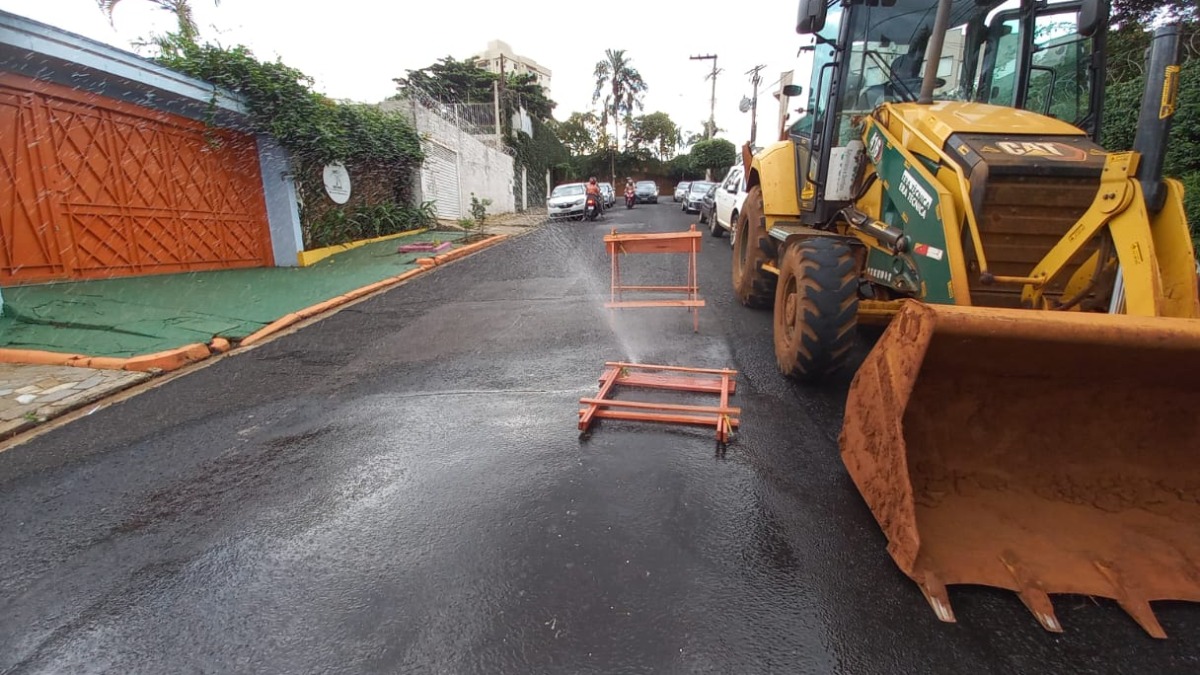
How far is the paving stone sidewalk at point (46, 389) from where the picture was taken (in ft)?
14.1

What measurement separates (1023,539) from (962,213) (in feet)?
6.17

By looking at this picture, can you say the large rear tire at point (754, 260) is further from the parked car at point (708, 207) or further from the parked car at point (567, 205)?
the parked car at point (567, 205)

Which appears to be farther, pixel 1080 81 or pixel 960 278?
pixel 1080 81

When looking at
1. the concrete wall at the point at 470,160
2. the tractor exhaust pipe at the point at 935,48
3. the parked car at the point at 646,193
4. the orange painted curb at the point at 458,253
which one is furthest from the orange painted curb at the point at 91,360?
the parked car at the point at 646,193

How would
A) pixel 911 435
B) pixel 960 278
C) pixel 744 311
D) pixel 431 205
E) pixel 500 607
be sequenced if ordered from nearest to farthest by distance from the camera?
1. pixel 500 607
2. pixel 911 435
3. pixel 960 278
4. pixel 744 311
5. pixel 431 205

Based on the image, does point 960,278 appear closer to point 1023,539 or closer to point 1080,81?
point 1023,539

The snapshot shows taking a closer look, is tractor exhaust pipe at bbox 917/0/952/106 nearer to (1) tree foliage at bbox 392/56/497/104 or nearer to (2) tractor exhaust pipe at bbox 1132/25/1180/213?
(2) tractor exhaust pipe at bbox 1132/25/1180/213

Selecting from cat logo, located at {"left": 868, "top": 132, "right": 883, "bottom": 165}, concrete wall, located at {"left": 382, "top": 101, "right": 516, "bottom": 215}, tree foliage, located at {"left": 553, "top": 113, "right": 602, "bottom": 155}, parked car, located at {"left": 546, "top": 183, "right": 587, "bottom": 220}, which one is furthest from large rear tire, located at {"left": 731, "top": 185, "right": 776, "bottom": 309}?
tree foliage, located at {"left": 553, "top": 113, "right": 602, "bottom": 155}

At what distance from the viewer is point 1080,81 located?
13.5ft

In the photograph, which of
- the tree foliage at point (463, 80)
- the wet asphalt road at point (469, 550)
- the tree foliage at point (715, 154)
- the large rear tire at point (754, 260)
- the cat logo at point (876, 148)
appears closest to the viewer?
the wet asphalt road at point (469, 550)

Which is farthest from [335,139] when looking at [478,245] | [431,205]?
[431,205]

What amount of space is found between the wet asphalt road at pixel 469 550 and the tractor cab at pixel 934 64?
211cm

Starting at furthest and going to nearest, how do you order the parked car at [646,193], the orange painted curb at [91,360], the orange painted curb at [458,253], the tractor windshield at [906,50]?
the parked car at [646,193] → the orange painted curb at [458,253] → the orange painted curb at [91,360] → the tractor windshield at [906,50]

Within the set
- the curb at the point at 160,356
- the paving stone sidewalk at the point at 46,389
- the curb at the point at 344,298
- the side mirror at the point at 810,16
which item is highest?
the side mirror at the point at 810,16
